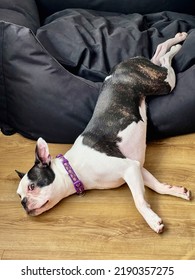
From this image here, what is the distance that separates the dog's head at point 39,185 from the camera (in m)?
1.35

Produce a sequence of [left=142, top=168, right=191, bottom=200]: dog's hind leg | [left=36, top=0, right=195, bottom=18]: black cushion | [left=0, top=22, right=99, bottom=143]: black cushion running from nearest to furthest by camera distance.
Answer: [left=142, top=168, right=191, bottom=200]: dog's hind leg → [left=0, top=22, right=99, bottom=143]: black cushion → [left=36, top=0, right=195, bottom=18]: black cushion

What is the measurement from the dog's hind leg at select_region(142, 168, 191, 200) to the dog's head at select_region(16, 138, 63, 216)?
1.08 ft

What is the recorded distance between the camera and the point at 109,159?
1387 millimetres

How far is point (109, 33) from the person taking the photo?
6.14ft

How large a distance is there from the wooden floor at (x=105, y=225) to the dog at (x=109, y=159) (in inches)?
1.6

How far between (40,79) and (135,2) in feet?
2.75

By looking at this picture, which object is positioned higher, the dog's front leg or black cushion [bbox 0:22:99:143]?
black cushion [bbox 0:22:99:143]

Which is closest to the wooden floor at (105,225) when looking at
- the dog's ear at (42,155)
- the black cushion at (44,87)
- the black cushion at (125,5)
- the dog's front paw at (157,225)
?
the dog's front paw at (157,225)

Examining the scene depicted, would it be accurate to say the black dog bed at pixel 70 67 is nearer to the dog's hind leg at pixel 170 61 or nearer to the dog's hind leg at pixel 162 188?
the dog's hind leg at pixel 170 61

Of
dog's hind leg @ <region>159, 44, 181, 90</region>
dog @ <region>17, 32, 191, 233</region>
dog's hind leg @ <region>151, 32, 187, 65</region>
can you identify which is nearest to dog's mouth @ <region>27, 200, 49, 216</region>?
dog @ <region>17, 32, 191, 233</region>

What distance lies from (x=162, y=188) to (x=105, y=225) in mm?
246

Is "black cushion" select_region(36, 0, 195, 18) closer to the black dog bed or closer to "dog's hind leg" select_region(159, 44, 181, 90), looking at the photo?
the black dog bed

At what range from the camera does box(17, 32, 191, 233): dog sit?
53.6 inches

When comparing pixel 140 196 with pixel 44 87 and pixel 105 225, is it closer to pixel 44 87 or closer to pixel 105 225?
pixel 105 225
